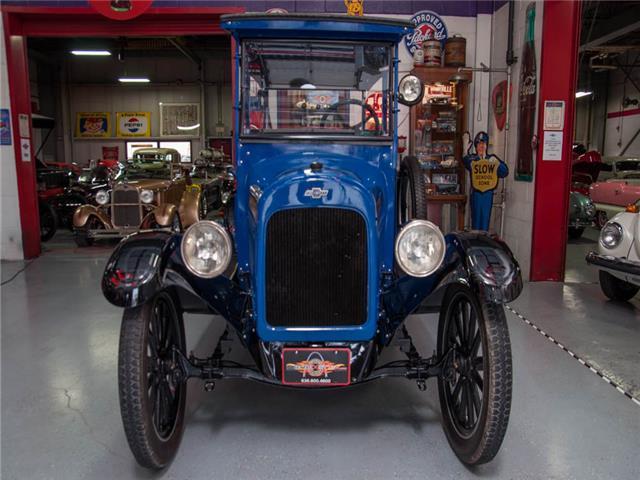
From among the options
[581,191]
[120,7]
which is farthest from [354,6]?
[581,191]

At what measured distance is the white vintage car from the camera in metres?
4.26

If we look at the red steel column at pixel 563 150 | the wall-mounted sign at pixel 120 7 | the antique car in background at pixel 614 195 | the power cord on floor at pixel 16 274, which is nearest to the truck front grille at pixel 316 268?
the red steel column at pixel 563 150

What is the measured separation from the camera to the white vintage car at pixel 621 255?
4262 mm

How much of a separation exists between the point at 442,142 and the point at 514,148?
115cm

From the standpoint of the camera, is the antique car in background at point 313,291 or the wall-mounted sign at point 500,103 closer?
the antique car in background at point 313,291

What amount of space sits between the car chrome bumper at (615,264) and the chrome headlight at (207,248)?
11.4 ft

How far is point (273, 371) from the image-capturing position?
7.37 feet

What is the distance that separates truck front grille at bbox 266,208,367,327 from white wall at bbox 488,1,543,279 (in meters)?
3.93

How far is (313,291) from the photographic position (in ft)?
7.27

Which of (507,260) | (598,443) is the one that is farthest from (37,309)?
(598,443)

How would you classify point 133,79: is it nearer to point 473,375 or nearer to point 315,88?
point 315,88

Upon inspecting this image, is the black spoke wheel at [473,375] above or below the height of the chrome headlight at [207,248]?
below

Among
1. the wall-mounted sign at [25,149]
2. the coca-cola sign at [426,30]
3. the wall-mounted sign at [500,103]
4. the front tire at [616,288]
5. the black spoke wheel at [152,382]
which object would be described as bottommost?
the front tire at [616,288]

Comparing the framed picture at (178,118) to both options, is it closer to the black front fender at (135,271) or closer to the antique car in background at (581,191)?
the antique car in background at (581,191)
